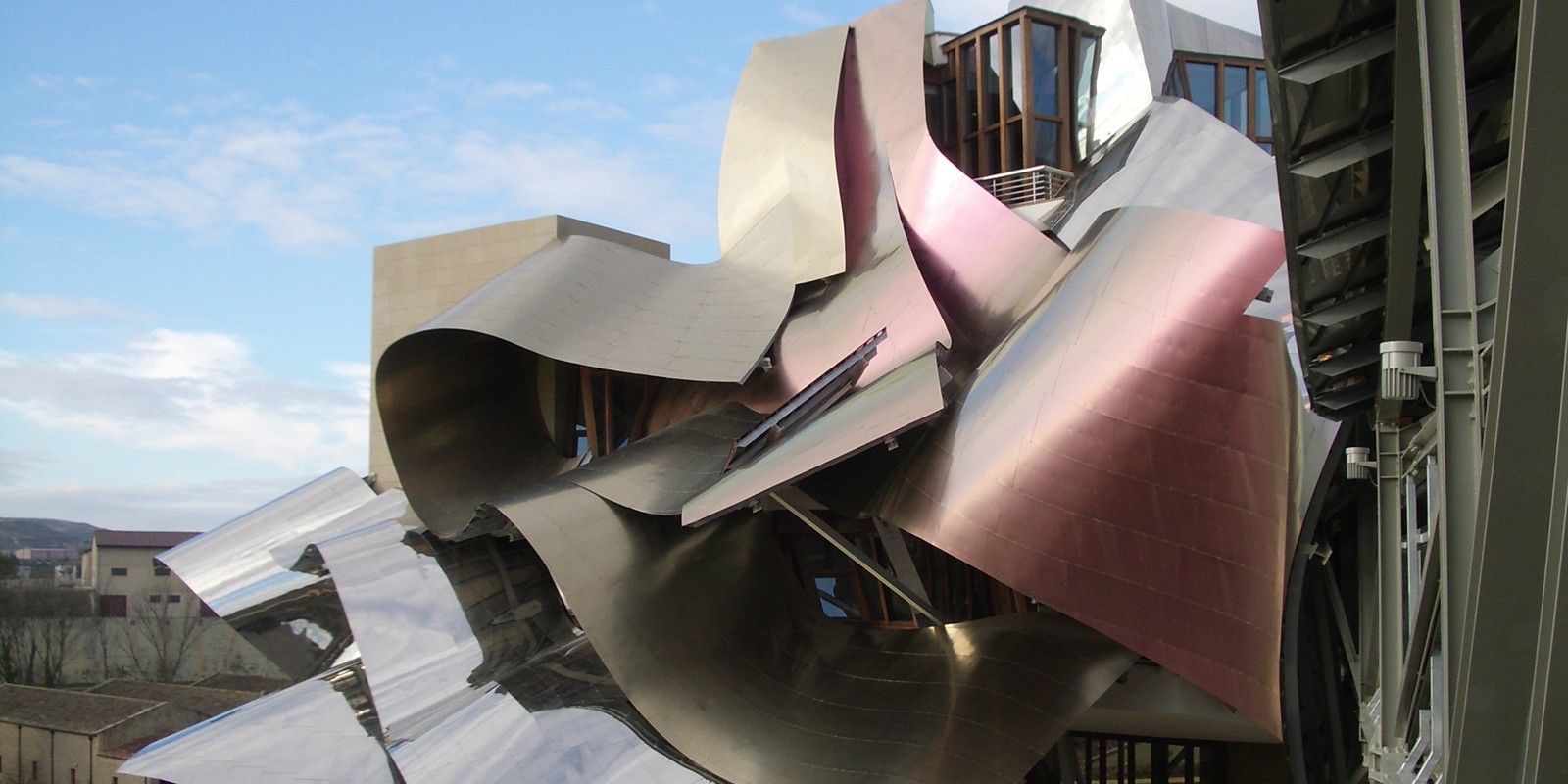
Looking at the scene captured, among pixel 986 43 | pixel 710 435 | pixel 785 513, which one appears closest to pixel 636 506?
pixel 710 435

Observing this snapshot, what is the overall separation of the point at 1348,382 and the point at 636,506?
325 inches

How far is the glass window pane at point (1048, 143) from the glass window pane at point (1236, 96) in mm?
5578

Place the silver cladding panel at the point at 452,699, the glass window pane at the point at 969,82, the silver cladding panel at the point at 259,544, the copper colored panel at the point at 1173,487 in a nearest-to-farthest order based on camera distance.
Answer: the copper colored panel at the point at 1173,487 < the silver cladding panel at the point at 452,699 < the silver cladding panel at the point at 259,544 < the glass window pane at the point at 969,82

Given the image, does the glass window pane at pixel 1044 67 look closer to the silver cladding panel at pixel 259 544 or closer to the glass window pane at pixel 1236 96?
the glass window pane at pixel 1236 96

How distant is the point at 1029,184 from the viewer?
2469 cm

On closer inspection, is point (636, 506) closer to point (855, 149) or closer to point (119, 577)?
point (855, 149)

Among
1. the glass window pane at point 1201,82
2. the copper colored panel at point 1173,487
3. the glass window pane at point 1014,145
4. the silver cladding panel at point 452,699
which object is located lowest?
the silver cladding panel at point 452,699

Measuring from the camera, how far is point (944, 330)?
16484 millimetres

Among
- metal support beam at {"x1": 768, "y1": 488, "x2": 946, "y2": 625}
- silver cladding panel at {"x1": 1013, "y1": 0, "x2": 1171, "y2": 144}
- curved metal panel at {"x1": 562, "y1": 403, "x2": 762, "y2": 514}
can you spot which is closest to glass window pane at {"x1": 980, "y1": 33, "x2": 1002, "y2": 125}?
silver cladding panel at {"x1": 1013, "y1": 0, "x2": 1171, "y2": 144}

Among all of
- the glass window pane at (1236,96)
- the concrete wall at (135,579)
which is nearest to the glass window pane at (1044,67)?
the glass window pane at (1236,96)

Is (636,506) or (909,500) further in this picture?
(636,506)

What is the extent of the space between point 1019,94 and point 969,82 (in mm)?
1251

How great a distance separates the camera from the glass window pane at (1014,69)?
2544 centimetres

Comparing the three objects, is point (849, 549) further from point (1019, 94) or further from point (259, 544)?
point (1019, 94)
